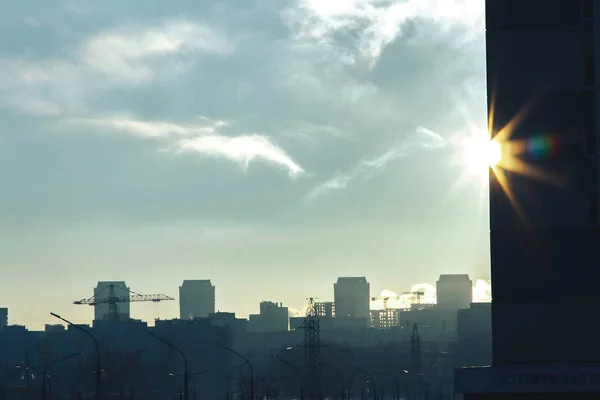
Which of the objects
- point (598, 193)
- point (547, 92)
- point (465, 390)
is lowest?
point (465, 390)

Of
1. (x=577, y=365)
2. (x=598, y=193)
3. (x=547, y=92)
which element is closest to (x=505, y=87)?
(x=547, y=92)

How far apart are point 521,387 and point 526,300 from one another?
491 centimetres

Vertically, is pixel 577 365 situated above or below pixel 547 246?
below

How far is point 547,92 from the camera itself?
7338cm

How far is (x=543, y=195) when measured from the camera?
239 ft

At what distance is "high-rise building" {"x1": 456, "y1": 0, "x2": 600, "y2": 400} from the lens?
72.1 m

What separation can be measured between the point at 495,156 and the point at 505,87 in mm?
3871

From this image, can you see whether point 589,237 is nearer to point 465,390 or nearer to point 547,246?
point 547,246

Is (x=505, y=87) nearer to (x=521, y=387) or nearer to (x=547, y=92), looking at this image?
(x=547, y=92)

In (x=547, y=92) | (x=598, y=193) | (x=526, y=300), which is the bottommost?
(x=526, y=300)

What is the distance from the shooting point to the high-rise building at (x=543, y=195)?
237 feet

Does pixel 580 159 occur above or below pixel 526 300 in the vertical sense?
above

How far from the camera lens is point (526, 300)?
72.9m

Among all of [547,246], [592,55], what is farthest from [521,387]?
[592,55]
